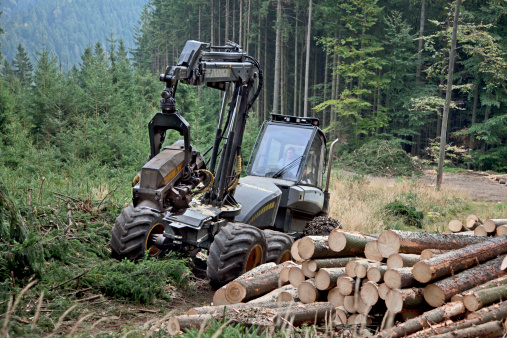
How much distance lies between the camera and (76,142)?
49.7 ft

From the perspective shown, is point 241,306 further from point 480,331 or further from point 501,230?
point 501,230

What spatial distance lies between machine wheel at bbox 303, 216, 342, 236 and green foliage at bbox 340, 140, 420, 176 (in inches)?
601

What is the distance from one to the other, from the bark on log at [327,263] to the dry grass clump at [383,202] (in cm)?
617

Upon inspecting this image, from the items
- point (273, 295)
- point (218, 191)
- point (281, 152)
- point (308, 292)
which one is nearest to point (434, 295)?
point (308, 292)

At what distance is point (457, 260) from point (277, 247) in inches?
111

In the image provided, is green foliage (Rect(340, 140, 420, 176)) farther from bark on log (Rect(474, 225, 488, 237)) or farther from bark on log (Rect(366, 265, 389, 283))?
bark on log (Rect(366, 265, 389, 283))

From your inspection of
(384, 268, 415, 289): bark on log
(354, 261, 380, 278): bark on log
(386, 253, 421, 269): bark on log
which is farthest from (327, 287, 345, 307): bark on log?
(386, 253, 421, 269): bark on log

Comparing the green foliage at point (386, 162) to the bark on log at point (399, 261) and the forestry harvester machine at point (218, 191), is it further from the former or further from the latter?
the bark on log at point (399, 261)

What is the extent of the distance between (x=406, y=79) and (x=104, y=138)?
2759 cm

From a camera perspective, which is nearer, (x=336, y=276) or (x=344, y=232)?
(x=336, y=276)

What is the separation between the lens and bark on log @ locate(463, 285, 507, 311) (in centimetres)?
467

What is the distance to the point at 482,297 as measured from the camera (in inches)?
185

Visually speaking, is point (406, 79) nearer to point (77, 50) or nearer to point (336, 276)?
point (336, 276)

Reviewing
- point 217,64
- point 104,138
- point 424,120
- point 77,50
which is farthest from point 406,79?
point 77,50
